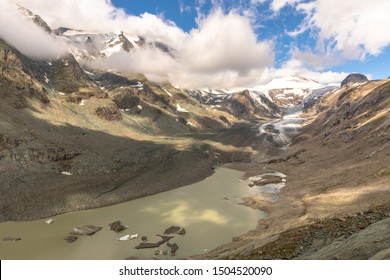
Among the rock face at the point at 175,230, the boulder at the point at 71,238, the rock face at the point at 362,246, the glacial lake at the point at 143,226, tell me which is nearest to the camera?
the rock face at the point at 362,246

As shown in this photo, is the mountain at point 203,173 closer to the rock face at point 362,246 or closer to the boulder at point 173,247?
the rock face at point 362,246

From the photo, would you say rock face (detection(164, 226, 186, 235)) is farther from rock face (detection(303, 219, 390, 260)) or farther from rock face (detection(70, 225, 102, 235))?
rock face (detection(303, 219, 390, 260))

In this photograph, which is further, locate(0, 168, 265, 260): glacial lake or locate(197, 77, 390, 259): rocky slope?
locate(0, 168, 265, 260): glacial lake

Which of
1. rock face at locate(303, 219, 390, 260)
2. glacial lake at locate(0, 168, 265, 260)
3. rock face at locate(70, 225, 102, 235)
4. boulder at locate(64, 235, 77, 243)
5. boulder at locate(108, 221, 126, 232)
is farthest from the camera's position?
boulder at locate(108, 221, 126, 232)

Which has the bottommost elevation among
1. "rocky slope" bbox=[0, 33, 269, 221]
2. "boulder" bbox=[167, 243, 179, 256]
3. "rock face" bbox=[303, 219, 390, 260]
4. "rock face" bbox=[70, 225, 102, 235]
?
"rock face" bbox=[303, 219, 390, 260]

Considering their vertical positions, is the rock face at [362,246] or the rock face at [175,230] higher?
the rock face at [175,230]

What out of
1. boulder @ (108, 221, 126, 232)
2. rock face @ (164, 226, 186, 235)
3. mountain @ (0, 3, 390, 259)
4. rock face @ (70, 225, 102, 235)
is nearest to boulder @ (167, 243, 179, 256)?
rock face @ (164, 226, 186, 235)

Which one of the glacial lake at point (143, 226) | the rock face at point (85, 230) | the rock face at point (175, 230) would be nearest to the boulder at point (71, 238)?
the glacial lake at point (143, 226)

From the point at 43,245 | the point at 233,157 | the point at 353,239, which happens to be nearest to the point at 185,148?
the point at 233,157
